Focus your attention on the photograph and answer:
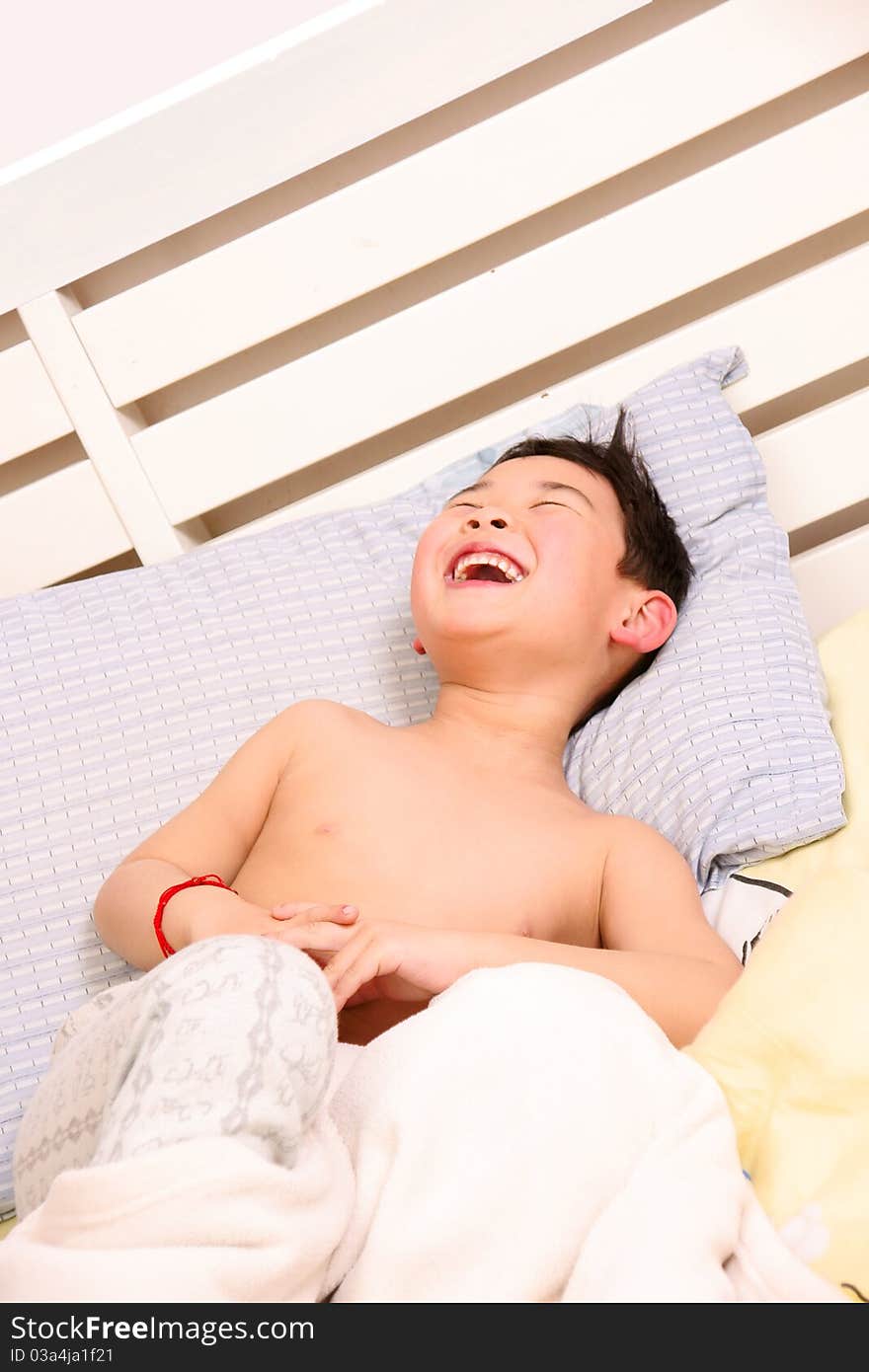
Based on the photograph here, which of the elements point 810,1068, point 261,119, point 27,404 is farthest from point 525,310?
point 810,1068

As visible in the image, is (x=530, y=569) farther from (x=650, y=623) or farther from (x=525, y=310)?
(x=525, y=310)

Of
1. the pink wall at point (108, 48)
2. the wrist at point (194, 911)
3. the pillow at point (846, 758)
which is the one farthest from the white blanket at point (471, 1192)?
the pink wall at point (108, 48)

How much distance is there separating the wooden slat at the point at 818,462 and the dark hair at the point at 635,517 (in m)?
0.26

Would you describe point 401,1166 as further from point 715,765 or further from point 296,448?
point 296,448

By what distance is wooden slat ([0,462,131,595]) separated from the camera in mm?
1763

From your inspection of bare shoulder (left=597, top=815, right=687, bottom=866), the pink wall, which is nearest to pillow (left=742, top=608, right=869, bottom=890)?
bare shoulder (left=597, top=815, right=687, bottom=866)

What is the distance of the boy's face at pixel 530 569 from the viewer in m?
1.38

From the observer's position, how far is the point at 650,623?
Answer: 1487 mm

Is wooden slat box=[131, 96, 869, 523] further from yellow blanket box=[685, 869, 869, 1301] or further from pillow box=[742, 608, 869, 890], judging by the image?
yellow blanket box=[685, 869, 869, 1301]

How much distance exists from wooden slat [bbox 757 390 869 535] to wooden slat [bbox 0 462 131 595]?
87 cm

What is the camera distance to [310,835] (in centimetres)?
127
